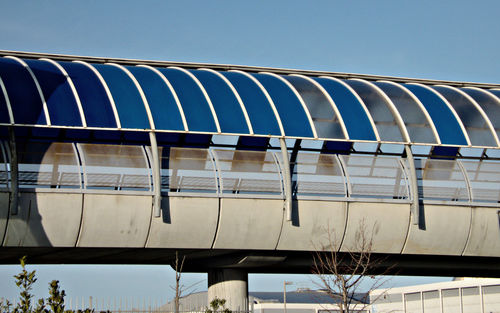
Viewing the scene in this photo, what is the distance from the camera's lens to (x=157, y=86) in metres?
29.5

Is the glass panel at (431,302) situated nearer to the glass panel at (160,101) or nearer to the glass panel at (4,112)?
the glass panel at (160,101)

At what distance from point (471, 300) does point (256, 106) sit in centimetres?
4506

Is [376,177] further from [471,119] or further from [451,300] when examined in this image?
[451,300]

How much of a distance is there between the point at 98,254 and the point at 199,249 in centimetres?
383

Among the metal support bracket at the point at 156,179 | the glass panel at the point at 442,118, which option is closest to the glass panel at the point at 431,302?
the glass panel at the point at 442,118

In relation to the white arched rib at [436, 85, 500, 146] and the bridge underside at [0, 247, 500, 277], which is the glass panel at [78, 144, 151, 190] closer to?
the bridge underside at [0, 247, 500, 277]

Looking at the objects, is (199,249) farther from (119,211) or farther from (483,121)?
(483,121)

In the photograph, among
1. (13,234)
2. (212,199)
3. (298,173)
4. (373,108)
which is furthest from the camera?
(373,108)

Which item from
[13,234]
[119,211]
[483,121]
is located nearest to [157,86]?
→ [119,211]

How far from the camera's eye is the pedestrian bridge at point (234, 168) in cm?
2639

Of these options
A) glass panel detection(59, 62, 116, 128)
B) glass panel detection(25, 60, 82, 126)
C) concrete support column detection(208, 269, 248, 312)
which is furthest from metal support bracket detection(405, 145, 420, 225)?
glass panel detection(25, 60, 82, 126)

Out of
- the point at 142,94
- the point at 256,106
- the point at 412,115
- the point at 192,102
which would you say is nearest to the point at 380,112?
the point at 412,115

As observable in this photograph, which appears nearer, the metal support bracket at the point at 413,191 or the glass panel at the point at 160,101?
the glass panel at the point at 160,101

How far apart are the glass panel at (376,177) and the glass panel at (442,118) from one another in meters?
2.26
